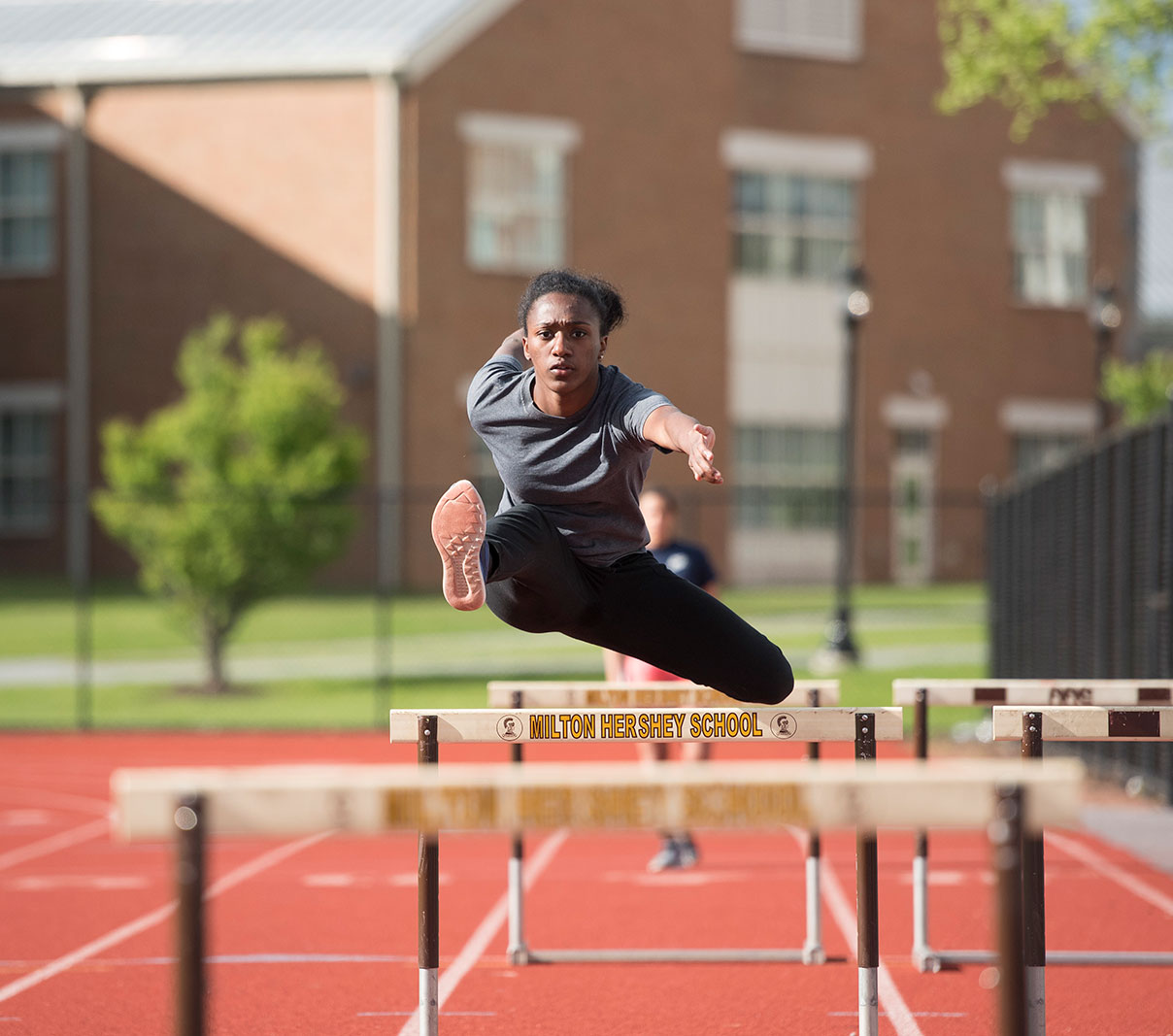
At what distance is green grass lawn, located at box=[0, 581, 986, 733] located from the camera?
18688mm

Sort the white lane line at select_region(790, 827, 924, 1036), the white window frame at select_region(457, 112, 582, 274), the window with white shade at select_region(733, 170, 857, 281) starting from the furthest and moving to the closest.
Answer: the window with white shade at select_region(733, 170, 857, 281) < the white window frame at select_region(457, 112, 582, 274) < the white lane line at select_region(790, 827, 924, 1036)

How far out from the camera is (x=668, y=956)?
682 centimetres

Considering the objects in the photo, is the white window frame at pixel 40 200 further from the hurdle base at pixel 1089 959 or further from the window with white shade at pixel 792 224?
the hurdle base at pixel 1089 959

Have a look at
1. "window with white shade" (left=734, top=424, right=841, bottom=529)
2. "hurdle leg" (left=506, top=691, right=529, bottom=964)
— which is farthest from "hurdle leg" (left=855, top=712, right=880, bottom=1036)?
"window with white shade" (left=734, top=424, right=841, bottom=529)

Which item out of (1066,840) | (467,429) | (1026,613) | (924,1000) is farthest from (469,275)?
(924,1000)

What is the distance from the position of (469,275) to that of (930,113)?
10260mm

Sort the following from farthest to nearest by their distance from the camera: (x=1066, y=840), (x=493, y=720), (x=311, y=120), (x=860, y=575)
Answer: (x=860, y=575) < (x=311, y=120) < (x=1066, y=840) < (x=493, y=720)

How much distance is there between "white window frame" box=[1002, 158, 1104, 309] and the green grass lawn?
6.66 m

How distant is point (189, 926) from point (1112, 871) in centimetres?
754

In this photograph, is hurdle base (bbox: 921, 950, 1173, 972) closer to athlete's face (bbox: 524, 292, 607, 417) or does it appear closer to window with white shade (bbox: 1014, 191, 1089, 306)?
athlete's face (bbox: 524, 292, 607, 417)

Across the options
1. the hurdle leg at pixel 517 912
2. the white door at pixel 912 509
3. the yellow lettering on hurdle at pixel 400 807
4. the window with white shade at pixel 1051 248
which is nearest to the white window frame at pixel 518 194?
the white door at pixel 912 509

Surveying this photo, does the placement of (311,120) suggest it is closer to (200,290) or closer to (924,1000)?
(200,290)

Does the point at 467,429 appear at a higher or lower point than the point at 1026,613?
higher

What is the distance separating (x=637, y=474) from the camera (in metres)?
5.02
